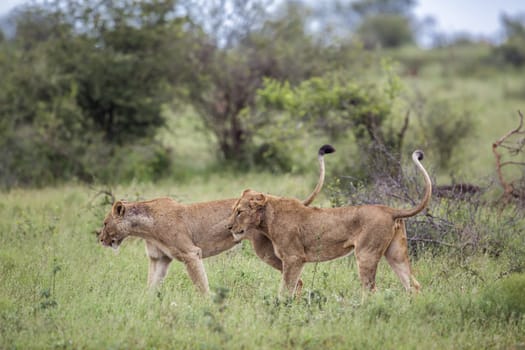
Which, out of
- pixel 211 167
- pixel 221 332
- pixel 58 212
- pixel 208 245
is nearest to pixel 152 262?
pixel 208 245

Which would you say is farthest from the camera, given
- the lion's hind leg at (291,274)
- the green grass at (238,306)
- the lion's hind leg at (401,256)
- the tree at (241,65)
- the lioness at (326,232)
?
the tree at (241,65)

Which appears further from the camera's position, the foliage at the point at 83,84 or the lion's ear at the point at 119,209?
the foliage at the point at 83,84

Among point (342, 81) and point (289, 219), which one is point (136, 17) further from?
point (289, 219)

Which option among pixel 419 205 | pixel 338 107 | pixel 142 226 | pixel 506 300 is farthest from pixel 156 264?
pixel 338 107

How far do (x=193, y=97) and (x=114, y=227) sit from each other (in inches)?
372

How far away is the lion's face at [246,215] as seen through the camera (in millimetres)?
7438

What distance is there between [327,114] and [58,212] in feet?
20.6

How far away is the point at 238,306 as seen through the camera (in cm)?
678

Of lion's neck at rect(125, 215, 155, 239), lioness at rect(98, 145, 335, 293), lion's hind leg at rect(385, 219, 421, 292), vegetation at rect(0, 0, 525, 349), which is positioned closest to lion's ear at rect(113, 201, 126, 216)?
lioness at rect(98, 145, 335, 293)

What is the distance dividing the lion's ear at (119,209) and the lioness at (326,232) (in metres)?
1.19

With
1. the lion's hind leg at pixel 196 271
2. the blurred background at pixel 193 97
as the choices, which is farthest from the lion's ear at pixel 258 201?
the blurred background at pixel 193 97

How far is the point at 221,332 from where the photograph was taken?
592 cm

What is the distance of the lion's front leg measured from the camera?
25.2 ft

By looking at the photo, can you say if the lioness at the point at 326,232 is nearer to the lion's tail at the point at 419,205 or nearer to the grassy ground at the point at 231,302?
the lion's tail at the point at 419,205
